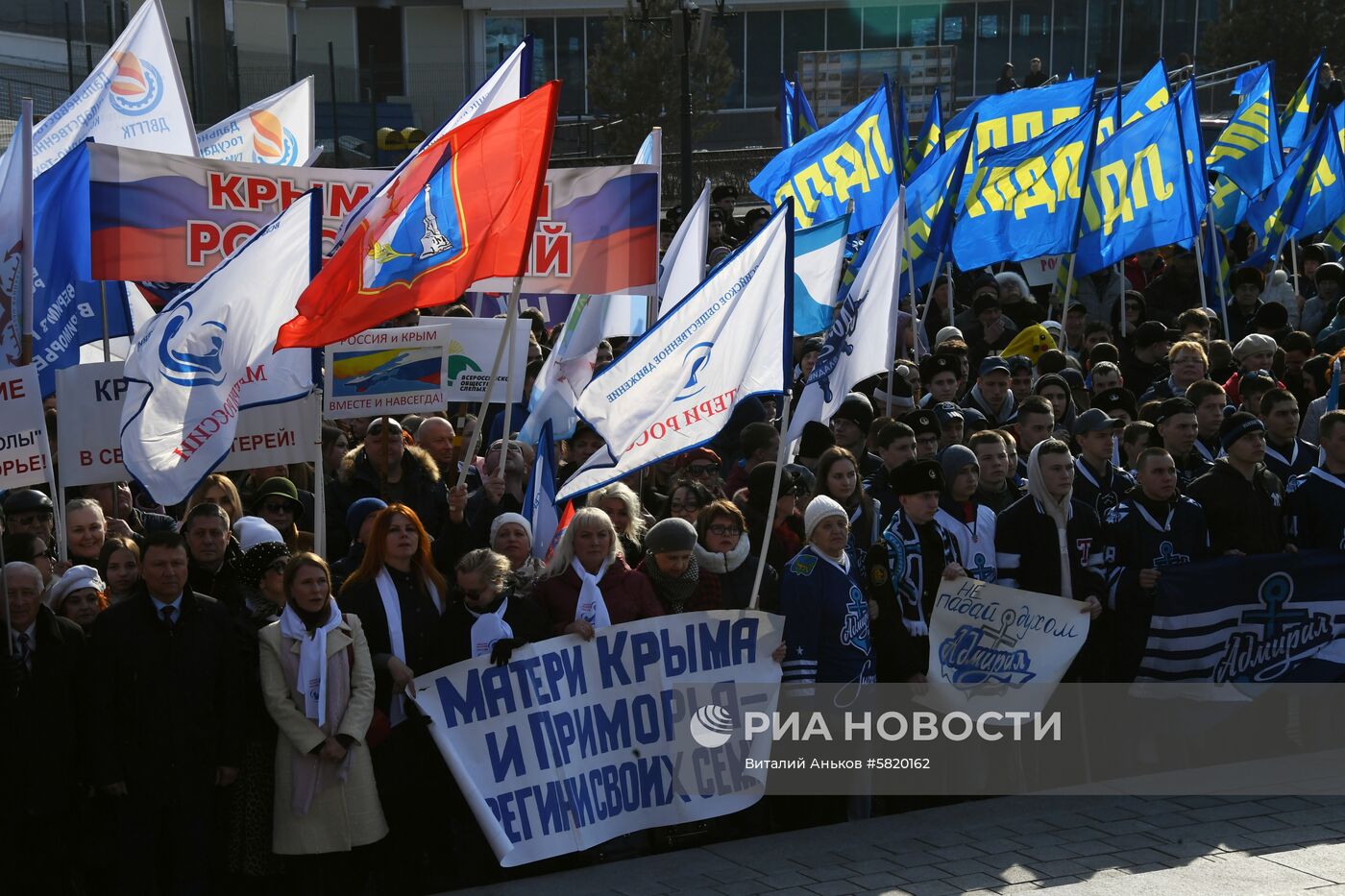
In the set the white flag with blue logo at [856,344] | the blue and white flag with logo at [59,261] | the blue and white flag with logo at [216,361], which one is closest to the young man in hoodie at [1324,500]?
the white flag with blue logo at [856,344]

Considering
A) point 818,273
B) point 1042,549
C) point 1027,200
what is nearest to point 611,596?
point 1042,549

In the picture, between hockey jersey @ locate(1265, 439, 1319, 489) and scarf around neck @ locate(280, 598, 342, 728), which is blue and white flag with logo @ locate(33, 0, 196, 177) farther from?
hockey jersey @ locate(1265, 439, 1319, 489)

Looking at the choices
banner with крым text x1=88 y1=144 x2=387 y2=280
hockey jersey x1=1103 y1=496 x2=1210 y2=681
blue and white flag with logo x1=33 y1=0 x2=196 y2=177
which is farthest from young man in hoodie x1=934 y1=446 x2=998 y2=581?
blue and white flag with logo x1=33 y1=0 x2=196 y2=177

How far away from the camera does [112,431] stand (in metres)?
8.43

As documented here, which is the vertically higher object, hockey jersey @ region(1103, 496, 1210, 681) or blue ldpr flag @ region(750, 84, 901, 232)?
Answer: blue ldpr flag @ region(750, 84, 901, 232)

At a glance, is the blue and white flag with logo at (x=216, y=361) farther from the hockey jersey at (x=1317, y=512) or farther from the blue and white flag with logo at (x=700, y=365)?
the hockey jersey at (x=1317, y=512)

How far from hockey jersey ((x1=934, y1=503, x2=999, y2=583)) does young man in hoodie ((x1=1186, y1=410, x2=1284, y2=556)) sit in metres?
1.23

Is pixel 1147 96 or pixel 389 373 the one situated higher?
pixel 1147 96

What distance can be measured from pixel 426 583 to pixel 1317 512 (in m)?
4.45

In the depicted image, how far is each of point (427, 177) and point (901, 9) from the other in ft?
132

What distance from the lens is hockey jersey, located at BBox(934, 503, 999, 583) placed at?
7.92 metres

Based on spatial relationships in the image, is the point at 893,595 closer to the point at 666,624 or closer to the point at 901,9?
the point at 666,624

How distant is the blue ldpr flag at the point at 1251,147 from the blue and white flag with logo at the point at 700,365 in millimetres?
9056

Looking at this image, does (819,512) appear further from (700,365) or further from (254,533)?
(254,533)
